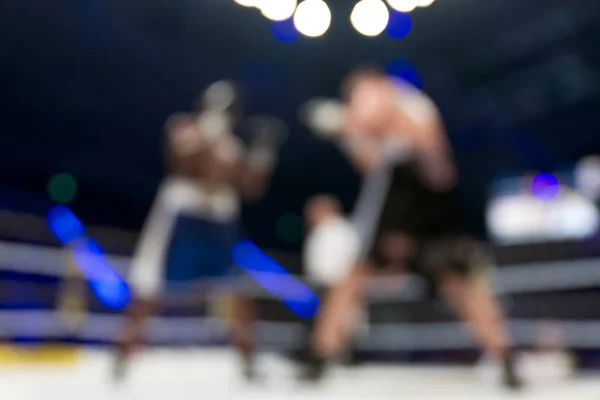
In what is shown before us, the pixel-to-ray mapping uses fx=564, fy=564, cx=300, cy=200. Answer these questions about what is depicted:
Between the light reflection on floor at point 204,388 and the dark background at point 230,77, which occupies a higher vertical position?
the dark background at point 230,77

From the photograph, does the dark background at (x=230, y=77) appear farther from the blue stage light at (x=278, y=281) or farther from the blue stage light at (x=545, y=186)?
the blue stage light at (x=278, y=281)

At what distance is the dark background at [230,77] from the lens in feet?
12.6

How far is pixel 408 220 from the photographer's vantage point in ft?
6.46

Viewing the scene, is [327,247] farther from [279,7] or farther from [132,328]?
[279,7]

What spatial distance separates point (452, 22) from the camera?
4.06m

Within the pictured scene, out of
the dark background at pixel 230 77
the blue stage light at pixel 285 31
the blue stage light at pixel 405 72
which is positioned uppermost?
the blue stage light at pixel 285 31

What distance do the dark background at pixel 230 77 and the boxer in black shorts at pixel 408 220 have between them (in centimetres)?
148

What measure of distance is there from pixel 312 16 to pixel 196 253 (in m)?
0.93

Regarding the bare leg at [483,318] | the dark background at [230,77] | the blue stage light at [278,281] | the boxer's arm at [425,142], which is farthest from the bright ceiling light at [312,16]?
the blue stage light at [278,281]

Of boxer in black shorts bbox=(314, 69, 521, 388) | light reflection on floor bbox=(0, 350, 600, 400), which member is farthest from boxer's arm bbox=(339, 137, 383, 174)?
light reflection on floor bbox=(0, 350, 600, 400)

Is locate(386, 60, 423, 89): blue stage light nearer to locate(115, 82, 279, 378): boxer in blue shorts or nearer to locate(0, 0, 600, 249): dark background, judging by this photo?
locate(0, 0, 600, 249): dark background

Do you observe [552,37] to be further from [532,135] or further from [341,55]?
[341,55]

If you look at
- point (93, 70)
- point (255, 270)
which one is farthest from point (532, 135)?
point (93, 70)

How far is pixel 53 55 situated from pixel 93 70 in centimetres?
29
